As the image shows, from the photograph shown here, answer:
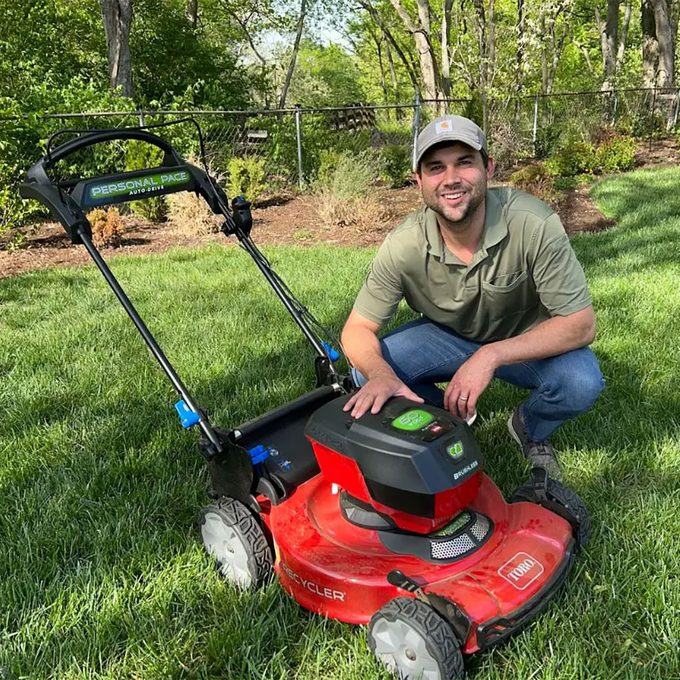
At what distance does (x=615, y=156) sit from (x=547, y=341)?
10914 millimetres

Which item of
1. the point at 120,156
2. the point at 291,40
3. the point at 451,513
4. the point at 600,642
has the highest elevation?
the point at 291,40

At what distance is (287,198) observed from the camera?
33.0 ft

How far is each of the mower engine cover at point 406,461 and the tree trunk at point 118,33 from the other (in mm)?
10290

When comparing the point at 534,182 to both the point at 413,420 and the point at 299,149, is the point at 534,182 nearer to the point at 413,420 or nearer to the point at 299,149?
the point at 299,149

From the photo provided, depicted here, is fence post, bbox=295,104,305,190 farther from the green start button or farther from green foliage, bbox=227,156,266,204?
the green start button

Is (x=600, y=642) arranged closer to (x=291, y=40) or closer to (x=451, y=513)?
(x=451, y=513)

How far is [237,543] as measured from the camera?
2.04m

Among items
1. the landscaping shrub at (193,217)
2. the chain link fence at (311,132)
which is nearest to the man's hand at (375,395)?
the chain link fence at (311,132)

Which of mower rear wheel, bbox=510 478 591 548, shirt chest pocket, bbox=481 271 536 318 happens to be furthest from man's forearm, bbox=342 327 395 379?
mower rear wheel, bbox=510 478 591 548

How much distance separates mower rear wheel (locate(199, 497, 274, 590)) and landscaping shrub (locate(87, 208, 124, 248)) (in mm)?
5594

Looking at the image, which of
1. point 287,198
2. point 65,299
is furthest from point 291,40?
point 65,299

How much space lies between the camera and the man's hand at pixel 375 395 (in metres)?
1.85

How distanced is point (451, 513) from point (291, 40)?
32627 mm

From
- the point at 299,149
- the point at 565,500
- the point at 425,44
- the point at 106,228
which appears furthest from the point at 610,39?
the point at 565,500
